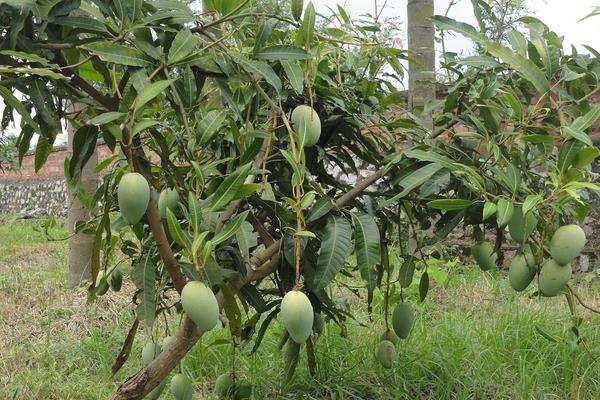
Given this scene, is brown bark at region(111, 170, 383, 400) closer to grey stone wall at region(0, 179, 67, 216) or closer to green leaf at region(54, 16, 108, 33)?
green leaf at region(54, 16, 108, 33)

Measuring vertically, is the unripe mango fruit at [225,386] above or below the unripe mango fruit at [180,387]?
below

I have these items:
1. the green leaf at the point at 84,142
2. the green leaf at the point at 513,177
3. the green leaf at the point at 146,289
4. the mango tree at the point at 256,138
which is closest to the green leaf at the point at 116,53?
the mango tree at the point at 256,138

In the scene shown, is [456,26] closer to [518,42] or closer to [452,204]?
[518,42]

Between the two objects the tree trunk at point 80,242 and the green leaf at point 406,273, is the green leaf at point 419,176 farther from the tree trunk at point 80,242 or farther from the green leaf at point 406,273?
the tree trunk at point 80,242

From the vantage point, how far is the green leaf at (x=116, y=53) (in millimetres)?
984

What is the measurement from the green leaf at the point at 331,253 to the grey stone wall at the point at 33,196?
34.4ft

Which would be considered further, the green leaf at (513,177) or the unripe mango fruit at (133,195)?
the green leaf at (513,177)

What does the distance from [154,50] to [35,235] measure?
6286 mm

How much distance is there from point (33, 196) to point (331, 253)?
12359 millimetres

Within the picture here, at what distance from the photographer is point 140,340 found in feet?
9.27

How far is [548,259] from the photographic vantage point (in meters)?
1.20

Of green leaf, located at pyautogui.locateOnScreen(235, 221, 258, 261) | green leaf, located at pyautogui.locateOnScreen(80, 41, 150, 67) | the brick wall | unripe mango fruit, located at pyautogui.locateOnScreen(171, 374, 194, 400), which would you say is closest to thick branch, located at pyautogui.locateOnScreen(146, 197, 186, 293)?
green leaf, located at pyautogui.locateOnScreen(235, 221, 258, 261)

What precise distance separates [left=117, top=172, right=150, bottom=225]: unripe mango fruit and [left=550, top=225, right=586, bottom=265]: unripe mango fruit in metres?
0.64

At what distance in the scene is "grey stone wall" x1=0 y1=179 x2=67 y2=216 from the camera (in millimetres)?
11758
